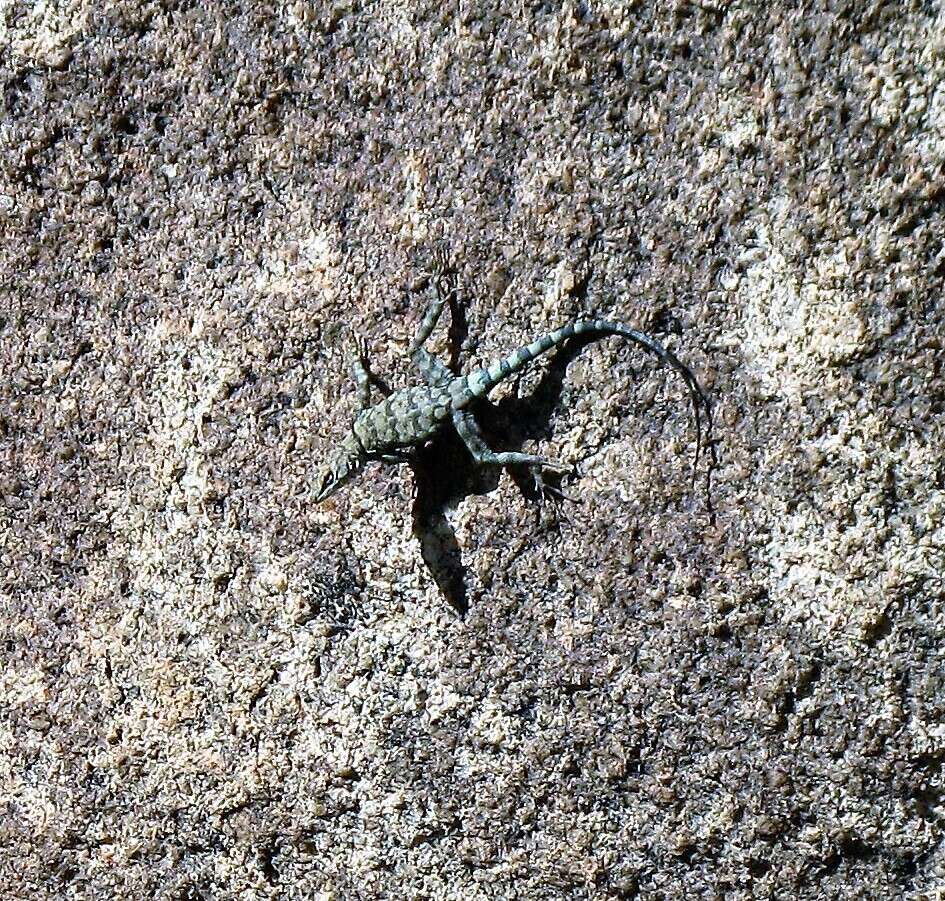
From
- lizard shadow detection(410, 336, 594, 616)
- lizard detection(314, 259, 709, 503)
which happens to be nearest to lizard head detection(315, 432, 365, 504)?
lizard detection(314, 259, 709, 503)

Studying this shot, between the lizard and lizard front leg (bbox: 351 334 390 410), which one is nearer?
the lizard

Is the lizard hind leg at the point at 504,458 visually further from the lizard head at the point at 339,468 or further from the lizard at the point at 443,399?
the lizard head at the point at 339,468

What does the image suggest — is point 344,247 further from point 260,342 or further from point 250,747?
point 250,747

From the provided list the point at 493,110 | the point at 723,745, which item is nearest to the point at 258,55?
the point at 493,110

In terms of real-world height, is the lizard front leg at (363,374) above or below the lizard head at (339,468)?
above

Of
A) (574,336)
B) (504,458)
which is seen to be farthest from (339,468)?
(574,336)

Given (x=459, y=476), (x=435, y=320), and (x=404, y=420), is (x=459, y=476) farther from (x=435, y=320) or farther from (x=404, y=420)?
(x=435, y=320)

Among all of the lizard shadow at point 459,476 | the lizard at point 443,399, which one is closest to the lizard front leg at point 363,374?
the lizard at point 443,399

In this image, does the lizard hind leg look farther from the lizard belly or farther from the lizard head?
the lizard head
